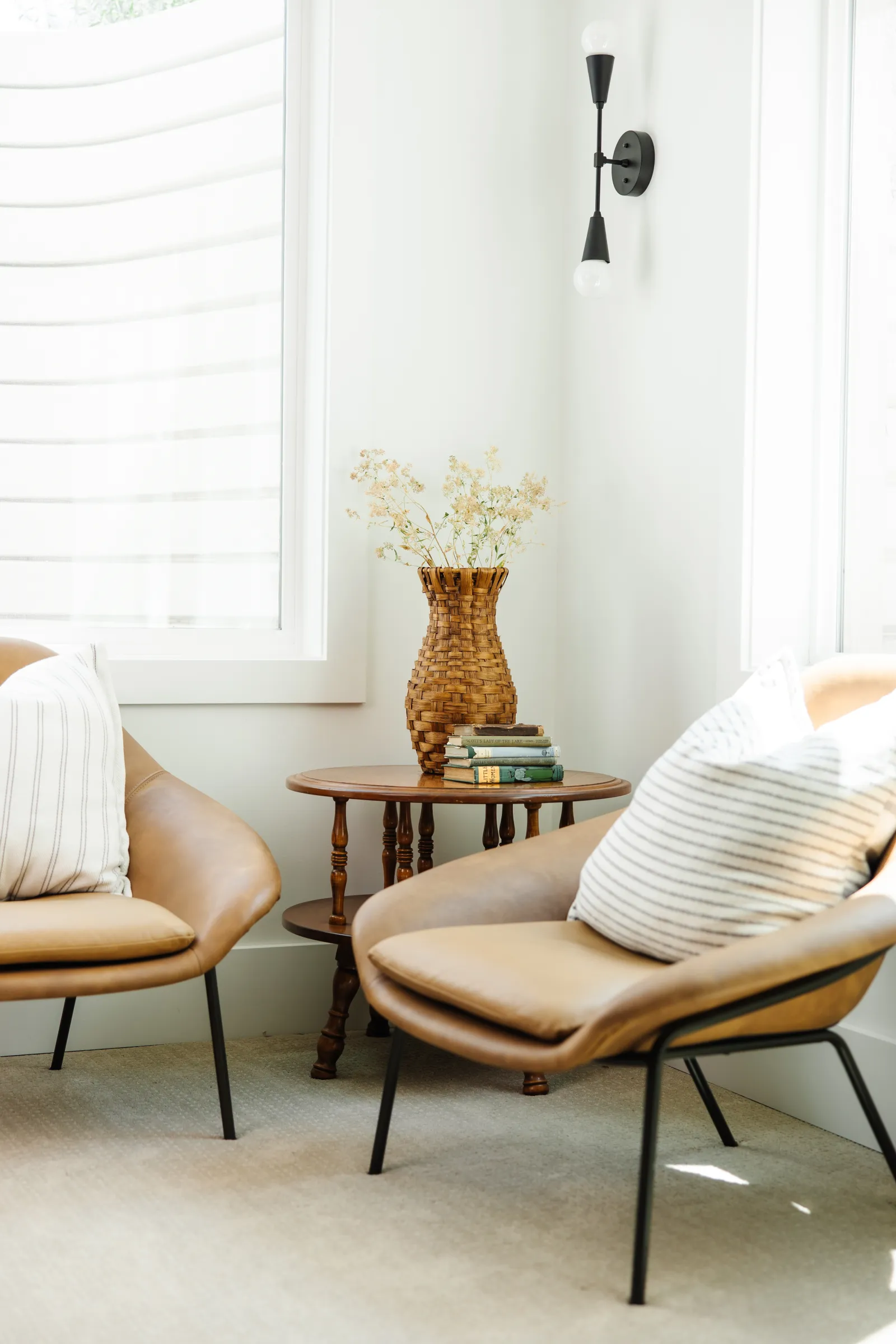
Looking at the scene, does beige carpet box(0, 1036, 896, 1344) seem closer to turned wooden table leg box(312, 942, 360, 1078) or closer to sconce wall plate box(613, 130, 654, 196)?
turned wooden table leg box(312, 942, 360, 1078)

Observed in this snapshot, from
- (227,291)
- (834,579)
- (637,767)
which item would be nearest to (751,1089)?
(637,767)

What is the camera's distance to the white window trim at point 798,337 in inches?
98.3

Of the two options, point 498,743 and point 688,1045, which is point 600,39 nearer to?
point 498,743

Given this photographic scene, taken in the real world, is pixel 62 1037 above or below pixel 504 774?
below

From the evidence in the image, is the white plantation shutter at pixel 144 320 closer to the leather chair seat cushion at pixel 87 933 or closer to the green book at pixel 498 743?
the green book at pixel 498 743

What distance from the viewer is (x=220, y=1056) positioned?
2154 mm

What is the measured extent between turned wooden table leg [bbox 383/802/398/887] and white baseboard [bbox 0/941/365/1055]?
1.05 feet

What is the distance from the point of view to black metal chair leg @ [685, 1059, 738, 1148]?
2.16 metres

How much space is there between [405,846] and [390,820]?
0.64 ft

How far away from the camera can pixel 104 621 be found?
2980 mm

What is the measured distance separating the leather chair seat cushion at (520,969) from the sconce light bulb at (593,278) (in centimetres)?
149

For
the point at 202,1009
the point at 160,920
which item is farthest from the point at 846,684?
the point at 202,1009

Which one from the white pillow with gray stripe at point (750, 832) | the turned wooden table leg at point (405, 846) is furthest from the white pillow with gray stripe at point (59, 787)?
the white pillow with gray stripe at point (750, 832)

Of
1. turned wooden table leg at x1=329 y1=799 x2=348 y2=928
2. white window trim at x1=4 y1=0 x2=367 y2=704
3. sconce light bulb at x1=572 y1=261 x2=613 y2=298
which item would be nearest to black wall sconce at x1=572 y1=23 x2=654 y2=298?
sconce light bulb at x1=572 y1=261 x2=613 y2=298
